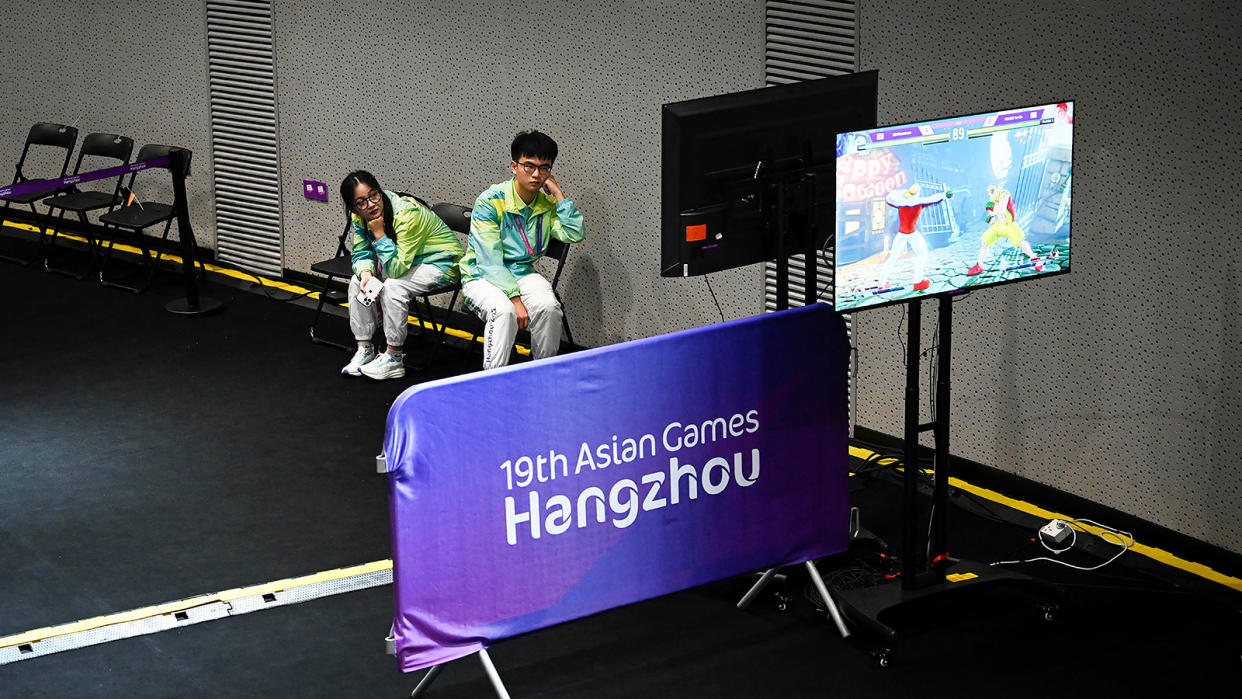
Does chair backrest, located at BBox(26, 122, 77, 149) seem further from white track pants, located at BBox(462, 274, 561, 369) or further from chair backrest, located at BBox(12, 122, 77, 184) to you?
white track pants, located at BBox(462, 274, 561, 369)

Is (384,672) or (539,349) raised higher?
(539,349)

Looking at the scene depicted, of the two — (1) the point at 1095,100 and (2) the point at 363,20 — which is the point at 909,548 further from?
(2) the point at 363,20

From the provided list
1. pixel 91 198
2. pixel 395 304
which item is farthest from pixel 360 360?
pixel 91 198

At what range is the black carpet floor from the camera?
17.0ft

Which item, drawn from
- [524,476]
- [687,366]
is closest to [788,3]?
[687,366]

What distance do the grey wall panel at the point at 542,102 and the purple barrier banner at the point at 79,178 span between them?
87cm

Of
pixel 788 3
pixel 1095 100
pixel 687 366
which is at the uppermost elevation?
pixel 788 3

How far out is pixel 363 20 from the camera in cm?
930

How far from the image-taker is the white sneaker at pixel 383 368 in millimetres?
8273

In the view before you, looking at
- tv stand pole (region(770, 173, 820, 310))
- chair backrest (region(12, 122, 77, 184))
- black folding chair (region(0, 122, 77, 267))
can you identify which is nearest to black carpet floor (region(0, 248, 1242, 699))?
tv stand pole (region(770, 173, 820, 310))

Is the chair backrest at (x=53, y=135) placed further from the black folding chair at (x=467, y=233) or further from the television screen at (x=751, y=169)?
the television screen at (x=751, y=169)

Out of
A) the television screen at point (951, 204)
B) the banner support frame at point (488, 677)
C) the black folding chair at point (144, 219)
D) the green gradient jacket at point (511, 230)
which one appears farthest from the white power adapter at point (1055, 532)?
the black folding chair at point (144, 219)

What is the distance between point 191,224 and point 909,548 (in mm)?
6945

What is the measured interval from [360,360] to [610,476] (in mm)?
3702
